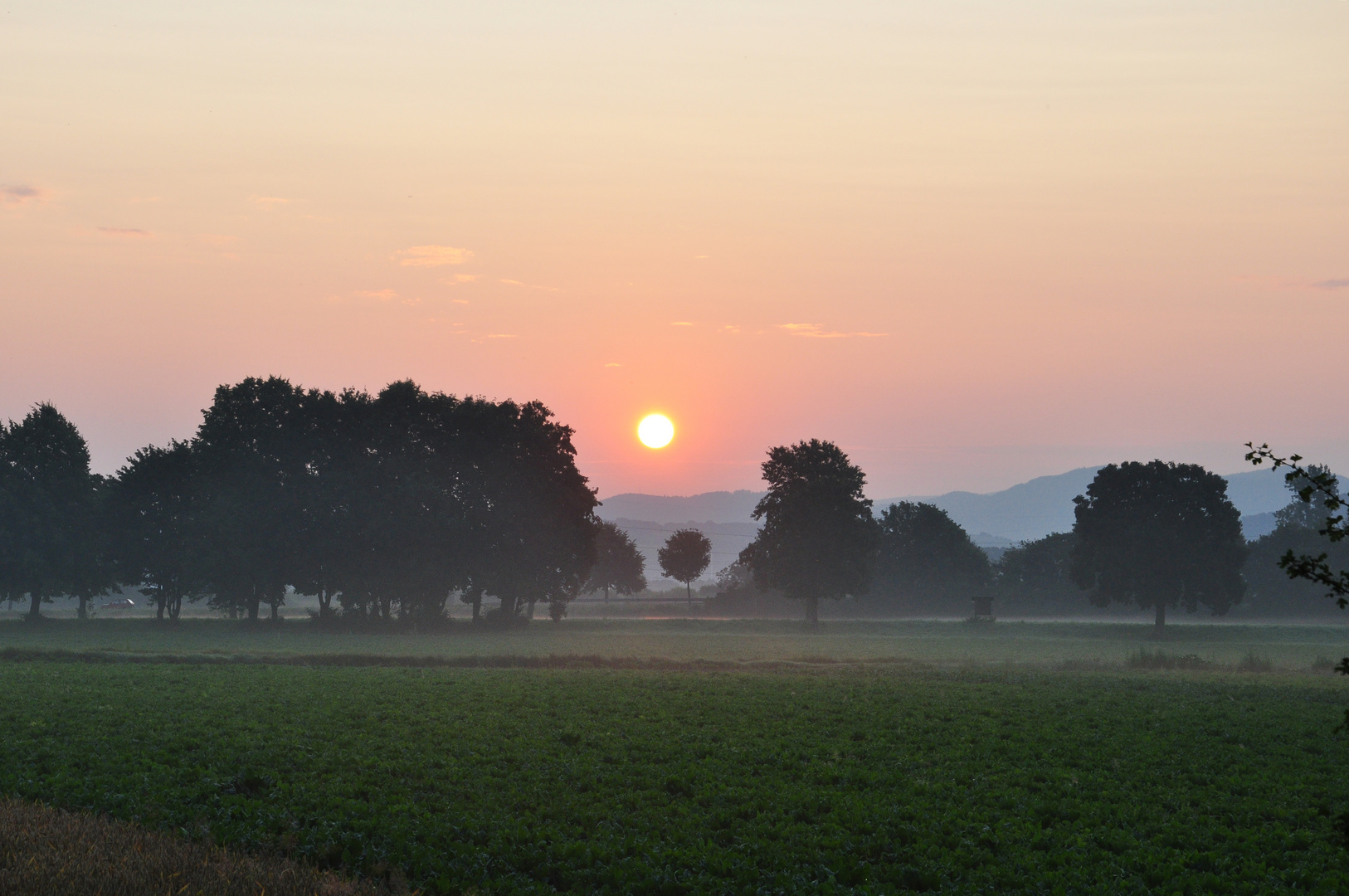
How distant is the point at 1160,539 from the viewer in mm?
79938

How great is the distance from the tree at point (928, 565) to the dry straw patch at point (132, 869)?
115252mm

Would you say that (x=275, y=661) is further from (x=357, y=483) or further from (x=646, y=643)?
(x=357, y=483)

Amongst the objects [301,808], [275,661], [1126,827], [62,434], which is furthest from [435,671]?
[62,434]

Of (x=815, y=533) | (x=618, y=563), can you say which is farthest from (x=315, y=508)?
(x=618, y=563)

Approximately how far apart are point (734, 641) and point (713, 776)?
50681mm

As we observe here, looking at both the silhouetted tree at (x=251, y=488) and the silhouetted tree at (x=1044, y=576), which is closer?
the silhouetted tree at (x=251, y=488)

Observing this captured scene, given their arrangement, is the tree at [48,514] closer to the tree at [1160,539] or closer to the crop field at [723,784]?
the crop field at [723,784]

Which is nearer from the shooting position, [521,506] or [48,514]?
[48,514]

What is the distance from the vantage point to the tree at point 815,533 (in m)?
89.3

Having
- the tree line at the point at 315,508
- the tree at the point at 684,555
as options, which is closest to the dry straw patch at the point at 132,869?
the tree line at the point at 315,508

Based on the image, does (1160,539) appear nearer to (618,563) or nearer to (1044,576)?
(1044,576)

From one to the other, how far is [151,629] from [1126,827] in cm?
7515

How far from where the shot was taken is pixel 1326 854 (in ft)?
50.6

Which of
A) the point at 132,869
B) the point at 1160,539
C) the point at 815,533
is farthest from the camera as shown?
the point at 815,533
